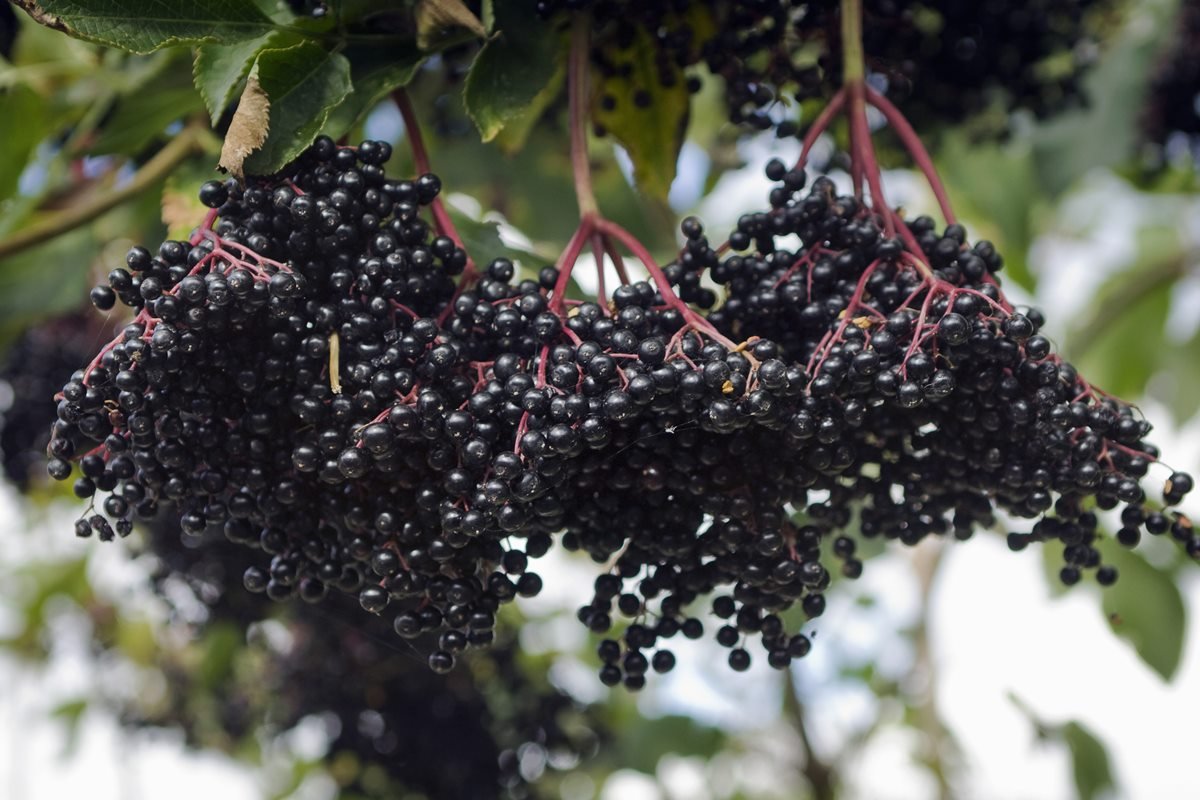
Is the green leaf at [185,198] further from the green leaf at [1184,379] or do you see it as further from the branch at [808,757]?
the green leaf at [1184,379]

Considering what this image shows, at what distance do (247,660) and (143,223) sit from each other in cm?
123

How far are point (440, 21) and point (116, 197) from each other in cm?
75

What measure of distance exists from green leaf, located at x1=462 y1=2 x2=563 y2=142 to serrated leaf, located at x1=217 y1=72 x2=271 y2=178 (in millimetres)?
210

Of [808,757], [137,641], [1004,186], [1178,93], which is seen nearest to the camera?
[1178,93]

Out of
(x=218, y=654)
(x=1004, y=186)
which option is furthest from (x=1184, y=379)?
(x=218, y=654)

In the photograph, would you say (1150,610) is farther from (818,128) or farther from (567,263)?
(567,263)

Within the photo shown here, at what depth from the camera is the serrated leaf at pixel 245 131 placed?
90 centimetres

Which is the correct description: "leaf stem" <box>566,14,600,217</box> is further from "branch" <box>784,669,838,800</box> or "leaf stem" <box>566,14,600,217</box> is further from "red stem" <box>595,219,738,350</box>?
"branch" <box>784,669,838,800</box>

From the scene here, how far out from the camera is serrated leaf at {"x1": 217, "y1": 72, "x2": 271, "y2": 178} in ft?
2.95

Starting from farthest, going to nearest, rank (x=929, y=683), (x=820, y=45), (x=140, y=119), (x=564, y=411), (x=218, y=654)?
(x=929, y=683), (x=218, y=654), (x=140, y=119), (x=820, y=45), (x=564, y=411)

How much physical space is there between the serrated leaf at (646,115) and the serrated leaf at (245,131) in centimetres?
52

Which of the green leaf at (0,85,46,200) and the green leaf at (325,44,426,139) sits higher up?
the green leaf at (325,44,426,139)

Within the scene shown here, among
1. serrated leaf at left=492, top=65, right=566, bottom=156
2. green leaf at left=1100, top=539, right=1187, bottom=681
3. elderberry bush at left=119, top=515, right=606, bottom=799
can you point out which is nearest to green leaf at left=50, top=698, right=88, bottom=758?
elderberry bush at left=119, top=515, right=606, bottom=799

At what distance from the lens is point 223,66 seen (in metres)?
0.99
